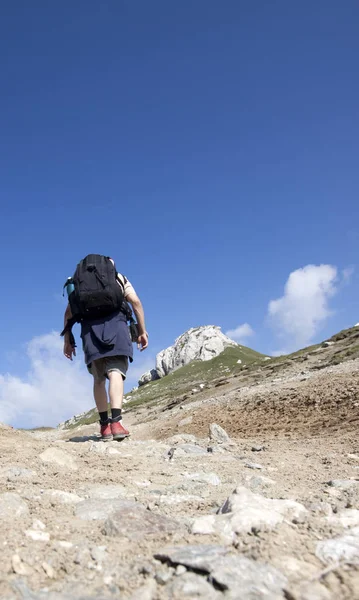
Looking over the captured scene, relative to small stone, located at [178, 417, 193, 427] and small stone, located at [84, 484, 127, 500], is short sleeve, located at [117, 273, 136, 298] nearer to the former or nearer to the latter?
small stone, located at [84, 484, 127, 500]

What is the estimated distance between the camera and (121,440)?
6.98 meters

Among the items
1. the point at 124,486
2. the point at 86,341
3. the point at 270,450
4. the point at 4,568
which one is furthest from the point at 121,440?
the point at 4,568

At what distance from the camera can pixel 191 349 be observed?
134m

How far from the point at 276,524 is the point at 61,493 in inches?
72.2

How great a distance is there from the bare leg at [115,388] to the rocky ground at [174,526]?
3.08 ft

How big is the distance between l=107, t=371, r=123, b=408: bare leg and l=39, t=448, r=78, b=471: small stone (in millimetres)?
1649

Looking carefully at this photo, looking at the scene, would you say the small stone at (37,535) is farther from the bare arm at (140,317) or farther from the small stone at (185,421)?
the small stone at (185,421)

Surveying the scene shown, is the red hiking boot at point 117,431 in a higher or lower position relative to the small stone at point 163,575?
higher

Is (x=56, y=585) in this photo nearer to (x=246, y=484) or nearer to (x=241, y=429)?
(x=246, y=484)

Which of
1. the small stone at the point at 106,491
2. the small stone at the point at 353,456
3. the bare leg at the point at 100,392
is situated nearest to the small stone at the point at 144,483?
the small stone at the point at 106,491

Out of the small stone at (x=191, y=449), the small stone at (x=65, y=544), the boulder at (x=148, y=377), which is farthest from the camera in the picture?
the boulder at (x=148, y=377)

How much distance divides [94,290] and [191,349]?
12836 centimetres

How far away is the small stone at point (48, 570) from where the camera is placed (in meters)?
2.21

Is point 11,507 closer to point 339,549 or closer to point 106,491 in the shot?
point 106,491
